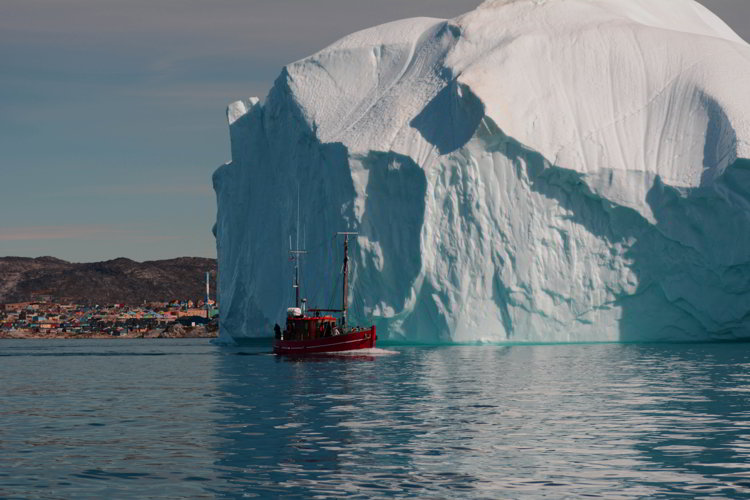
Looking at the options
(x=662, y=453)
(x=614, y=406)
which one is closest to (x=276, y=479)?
(x=662, y=453)

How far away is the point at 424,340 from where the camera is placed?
42.6 meters

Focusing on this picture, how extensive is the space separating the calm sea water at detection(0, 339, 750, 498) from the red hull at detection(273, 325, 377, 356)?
9.14 meters

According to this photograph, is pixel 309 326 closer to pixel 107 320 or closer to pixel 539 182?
pixel 539 182

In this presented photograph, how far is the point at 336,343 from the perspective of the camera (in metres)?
40.1

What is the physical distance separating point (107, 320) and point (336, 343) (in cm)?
12302

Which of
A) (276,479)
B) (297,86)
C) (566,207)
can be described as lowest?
(276,479)

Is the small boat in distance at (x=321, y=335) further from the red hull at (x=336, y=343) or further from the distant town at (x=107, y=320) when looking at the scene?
the distant town at (x=107, y=320)

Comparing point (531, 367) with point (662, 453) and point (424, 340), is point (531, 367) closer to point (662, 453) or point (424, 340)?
point (424, 340)

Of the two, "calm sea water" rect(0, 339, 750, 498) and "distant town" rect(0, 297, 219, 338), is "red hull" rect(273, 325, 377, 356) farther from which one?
"distant town" rect(0, 297, 219, 338)

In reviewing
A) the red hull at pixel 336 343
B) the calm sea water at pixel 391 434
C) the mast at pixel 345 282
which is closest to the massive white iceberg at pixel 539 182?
the mast at pixel 345 282

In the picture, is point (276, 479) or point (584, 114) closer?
point (276, 479)

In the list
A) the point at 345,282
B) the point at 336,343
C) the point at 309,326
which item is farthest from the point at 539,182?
the point at 309,326

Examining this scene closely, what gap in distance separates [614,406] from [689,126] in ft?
82.9

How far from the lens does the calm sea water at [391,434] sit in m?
12.3
